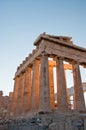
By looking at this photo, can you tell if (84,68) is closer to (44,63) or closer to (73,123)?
(44,63)

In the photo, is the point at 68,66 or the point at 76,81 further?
the point at 68,66

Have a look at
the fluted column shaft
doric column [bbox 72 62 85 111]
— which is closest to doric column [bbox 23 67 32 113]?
the fluted column shaft

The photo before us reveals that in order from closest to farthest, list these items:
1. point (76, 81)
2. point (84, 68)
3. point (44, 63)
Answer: point (44, 63)
point (76, 81)
point (84, 68)

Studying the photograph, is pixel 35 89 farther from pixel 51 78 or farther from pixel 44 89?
pixel 51 78

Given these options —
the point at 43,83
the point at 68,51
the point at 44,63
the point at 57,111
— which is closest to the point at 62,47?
the point at 68,51

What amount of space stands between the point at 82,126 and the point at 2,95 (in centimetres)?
2592

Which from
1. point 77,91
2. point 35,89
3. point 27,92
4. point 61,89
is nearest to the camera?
point 61,89

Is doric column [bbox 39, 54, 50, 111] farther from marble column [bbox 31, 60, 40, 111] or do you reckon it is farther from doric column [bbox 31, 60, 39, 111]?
doric column [bbox 31, 60, 39, 111]

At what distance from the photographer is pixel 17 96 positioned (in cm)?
2320

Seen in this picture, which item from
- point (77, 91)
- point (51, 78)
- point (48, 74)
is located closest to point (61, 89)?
point (48, 74)

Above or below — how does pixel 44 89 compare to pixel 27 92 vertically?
below

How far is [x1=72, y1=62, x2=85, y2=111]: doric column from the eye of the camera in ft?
58.5

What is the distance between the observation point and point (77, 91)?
1886 centimetres

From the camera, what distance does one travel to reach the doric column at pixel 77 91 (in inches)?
703
